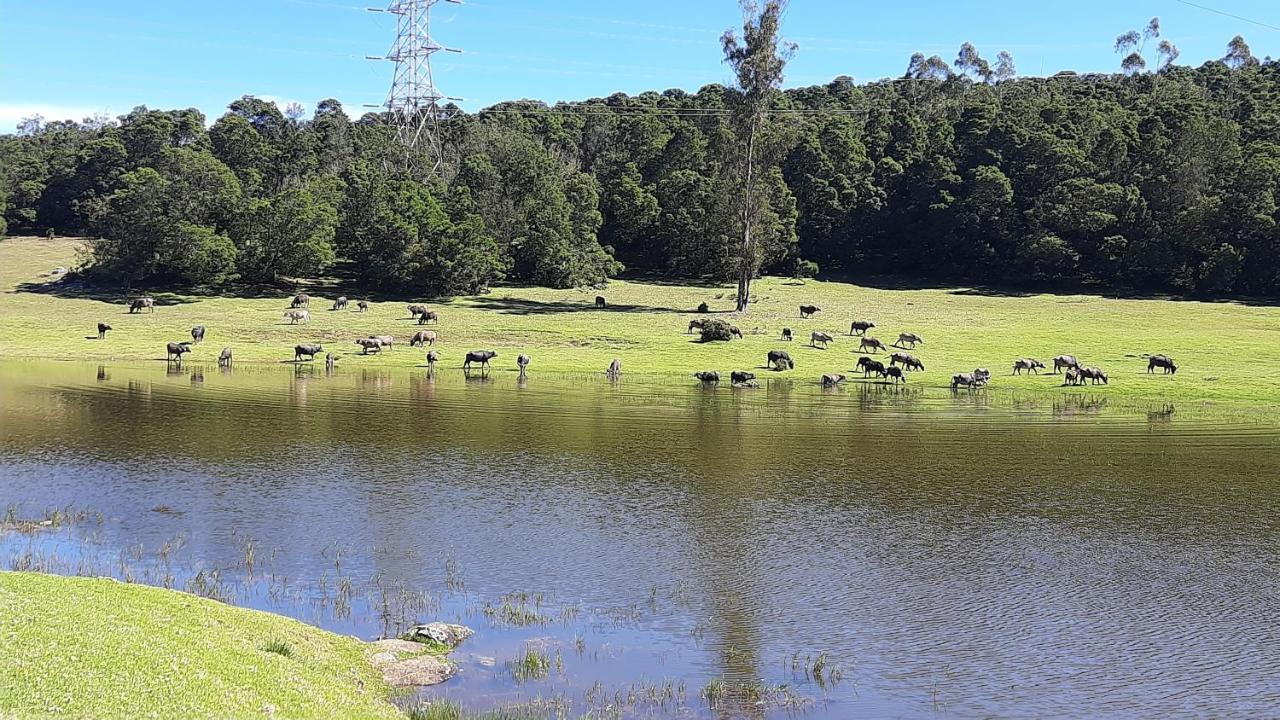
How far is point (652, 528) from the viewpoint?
71.8 ft

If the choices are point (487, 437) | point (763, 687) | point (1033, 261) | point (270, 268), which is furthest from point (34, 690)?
point (1033, 261)

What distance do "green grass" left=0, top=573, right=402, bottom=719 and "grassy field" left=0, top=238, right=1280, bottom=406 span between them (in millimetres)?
40739

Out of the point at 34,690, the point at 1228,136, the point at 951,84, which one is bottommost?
the point at 34,690

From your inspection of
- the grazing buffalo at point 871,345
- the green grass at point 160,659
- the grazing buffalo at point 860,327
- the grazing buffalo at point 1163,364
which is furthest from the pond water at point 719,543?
the grazing buffalo at point 860,327

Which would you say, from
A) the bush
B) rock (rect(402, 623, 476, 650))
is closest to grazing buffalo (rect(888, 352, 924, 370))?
the bush

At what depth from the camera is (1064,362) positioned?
173 feet

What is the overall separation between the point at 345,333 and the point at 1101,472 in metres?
49.2

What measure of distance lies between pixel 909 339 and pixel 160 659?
5657 centimetres

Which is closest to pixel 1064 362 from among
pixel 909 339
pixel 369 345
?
pixel 909 339

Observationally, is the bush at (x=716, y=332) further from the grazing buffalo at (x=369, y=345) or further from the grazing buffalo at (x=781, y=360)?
the grazing buffalo at (x=369, y=345)

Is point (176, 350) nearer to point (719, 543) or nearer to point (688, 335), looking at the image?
point (688, 335)

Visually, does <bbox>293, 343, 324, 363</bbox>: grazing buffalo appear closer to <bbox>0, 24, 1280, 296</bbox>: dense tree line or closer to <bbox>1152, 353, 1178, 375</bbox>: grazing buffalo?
<bbox>0, 24, 1280, 296</bbox>: dense tree line

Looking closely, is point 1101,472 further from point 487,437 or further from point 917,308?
point 917,308

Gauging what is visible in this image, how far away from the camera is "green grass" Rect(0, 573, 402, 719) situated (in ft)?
32.8
